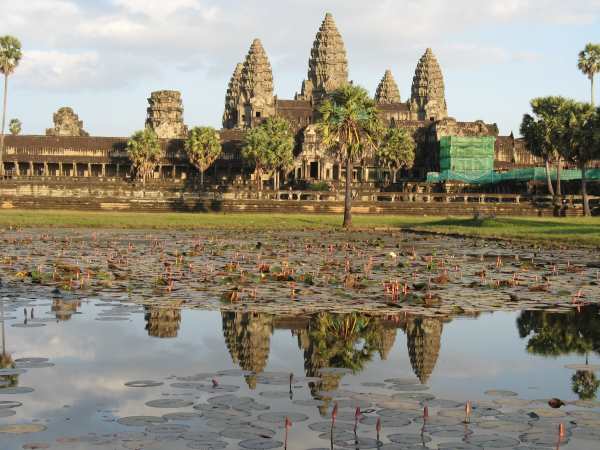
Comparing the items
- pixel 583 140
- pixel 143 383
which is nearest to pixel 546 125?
pixel 583 140

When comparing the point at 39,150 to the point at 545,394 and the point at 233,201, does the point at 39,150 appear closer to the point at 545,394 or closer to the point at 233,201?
the point at 233,201

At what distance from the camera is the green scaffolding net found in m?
88.0

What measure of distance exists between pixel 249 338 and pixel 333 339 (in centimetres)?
120

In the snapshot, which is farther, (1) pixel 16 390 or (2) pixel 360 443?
(1) pixel 16 390

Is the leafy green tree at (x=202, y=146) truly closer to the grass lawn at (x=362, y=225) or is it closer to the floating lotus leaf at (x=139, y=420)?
the grass lawn at (x=362, y=225)

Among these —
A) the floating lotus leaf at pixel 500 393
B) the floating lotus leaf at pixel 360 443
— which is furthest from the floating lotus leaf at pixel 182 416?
the floating lotus leaf at pixel 500 393

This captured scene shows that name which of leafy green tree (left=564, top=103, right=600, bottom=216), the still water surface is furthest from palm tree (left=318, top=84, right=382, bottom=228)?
the still water surface

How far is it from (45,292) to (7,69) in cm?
7383

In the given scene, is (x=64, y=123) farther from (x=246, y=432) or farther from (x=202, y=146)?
(x=246, y=432)

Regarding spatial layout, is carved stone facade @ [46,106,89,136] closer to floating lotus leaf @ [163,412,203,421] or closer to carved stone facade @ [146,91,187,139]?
carved stone facade @ [146,91,187,139]

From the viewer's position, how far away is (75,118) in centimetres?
15912

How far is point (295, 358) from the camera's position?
11602 mm

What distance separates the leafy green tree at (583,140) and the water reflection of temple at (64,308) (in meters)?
55.2

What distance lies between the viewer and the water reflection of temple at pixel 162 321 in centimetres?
1351
